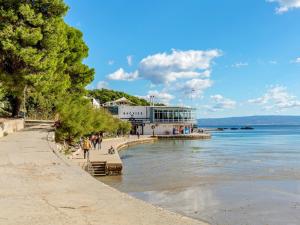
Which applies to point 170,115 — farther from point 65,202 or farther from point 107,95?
point 65,202

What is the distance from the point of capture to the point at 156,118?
98.0m

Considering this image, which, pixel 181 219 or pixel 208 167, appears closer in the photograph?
pixel 181 219

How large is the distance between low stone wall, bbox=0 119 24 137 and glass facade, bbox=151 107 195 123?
214 feet

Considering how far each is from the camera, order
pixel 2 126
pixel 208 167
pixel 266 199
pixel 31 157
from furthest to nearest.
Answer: pixel 208 167 < pixel 2 126 < pixel 266 199 < pixel 31 157

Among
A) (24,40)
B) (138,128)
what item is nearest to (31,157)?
(24,40)

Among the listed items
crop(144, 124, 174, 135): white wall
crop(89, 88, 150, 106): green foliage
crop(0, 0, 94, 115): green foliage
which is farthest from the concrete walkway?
crop(89, 88, 150, 106): green foliage

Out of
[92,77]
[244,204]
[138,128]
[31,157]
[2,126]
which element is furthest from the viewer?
[138,128]

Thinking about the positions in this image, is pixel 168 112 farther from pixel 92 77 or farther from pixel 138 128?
pixel 92 77

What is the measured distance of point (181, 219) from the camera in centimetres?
721

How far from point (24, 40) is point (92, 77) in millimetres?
23012

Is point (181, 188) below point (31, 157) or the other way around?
below

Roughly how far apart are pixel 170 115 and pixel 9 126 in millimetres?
72121

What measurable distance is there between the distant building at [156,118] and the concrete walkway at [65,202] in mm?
83088

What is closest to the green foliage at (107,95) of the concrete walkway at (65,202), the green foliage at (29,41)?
the green foliage at (29,41)
